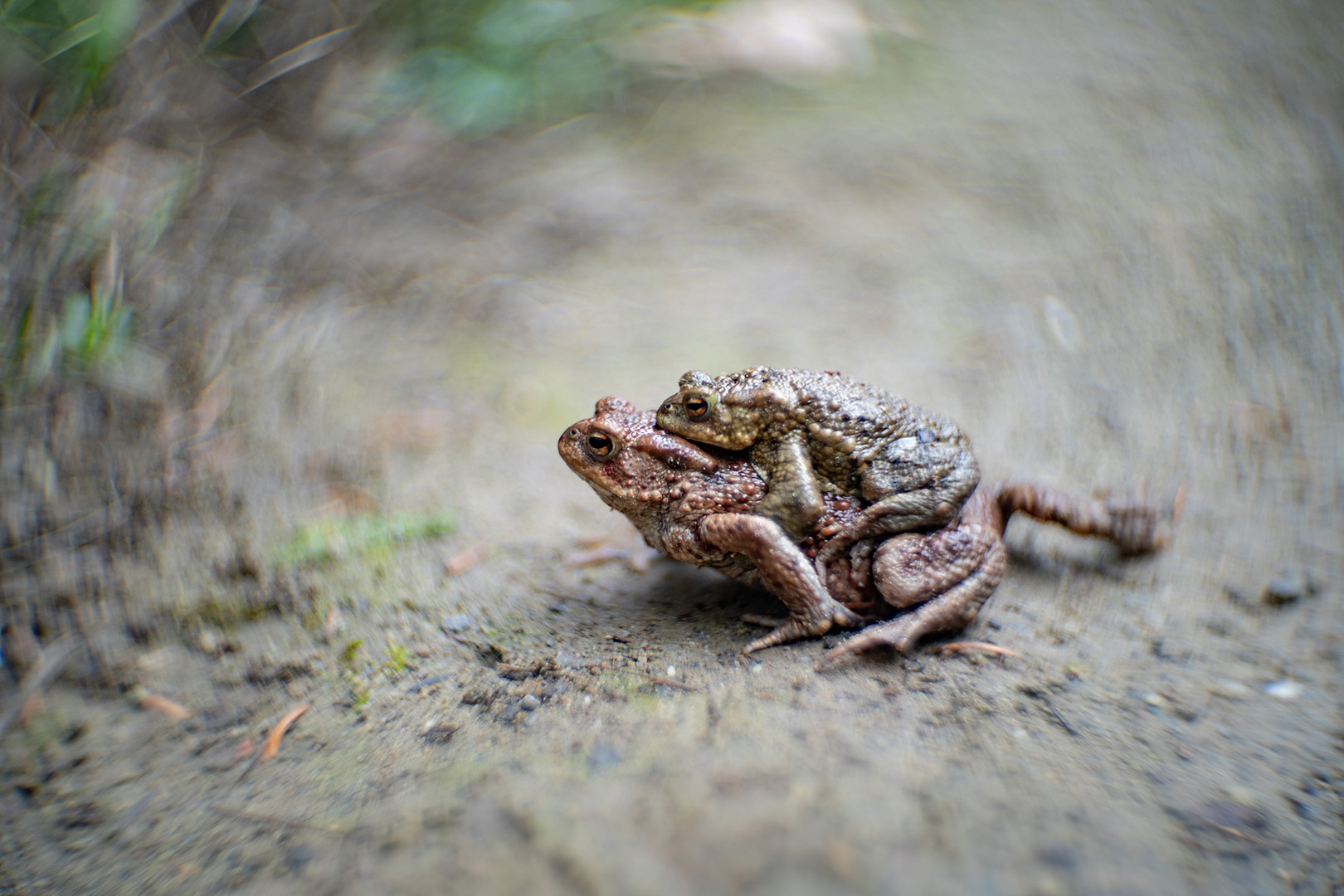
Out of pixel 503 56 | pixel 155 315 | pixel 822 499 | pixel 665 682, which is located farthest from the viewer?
pixel 503 56

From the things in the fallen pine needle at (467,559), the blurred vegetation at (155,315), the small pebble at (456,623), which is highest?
the blurred vegetation at (155,315)

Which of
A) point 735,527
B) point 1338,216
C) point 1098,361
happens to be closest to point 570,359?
point 735,527

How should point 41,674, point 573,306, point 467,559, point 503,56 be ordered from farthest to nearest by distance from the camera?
point 503,56 → point 573,306 → point 467,559 → point 41,674

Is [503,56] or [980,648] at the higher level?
[503,56]

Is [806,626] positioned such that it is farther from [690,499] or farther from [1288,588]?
[1288,588]

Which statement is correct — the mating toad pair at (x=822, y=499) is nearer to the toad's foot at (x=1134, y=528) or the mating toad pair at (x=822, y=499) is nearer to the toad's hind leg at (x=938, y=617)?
the toad's hind leg at (x=938, y=617)

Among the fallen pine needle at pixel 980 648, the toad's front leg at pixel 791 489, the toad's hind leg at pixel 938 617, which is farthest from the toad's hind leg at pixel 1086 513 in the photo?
the toad's front leg at pixel 791 489

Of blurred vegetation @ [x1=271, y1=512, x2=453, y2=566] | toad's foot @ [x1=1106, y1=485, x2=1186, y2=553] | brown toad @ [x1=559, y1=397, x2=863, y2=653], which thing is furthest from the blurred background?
brown toad @ [x1=559, y1=397, x2=863, y2=653]

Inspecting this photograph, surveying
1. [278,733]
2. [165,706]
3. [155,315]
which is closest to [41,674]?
[165,706]
